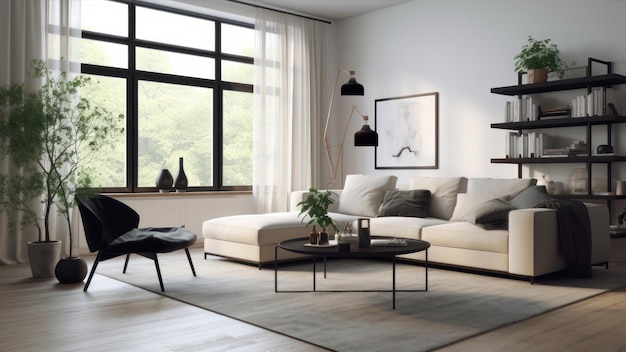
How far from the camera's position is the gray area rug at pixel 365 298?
3.17 meters

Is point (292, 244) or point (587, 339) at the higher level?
point (292, 244)

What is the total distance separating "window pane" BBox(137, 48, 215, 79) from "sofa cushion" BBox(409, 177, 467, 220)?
318 cm

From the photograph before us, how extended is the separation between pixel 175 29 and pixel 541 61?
414cm

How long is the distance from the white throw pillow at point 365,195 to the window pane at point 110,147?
A: 2.52 metres

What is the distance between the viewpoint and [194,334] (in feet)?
10.4

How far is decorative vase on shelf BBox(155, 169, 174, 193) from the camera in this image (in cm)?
674

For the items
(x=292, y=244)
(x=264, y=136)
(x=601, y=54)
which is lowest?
(x=292, y=244)

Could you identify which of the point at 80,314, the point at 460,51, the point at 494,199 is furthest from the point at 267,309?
the point at 460,51

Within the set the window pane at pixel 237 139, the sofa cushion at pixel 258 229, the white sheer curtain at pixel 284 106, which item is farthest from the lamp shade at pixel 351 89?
the window pane at pixel 237 139

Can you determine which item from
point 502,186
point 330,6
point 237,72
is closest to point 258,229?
point 502,186

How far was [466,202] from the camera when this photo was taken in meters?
5.50

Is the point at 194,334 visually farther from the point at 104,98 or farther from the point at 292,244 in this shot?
the point at 104,98

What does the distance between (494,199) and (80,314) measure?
3363 millimetres

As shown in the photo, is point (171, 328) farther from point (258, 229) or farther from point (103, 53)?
point (103, 53)
